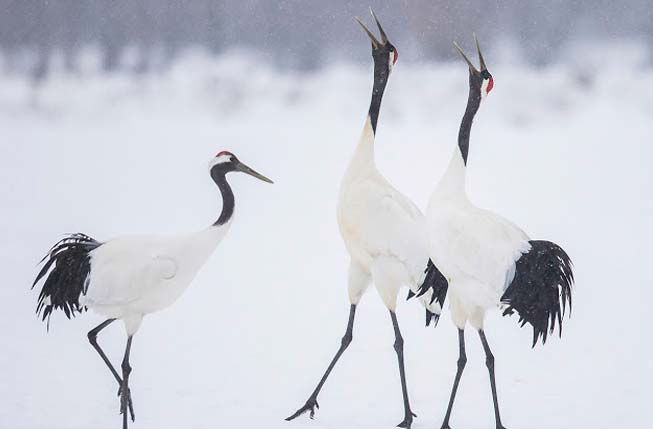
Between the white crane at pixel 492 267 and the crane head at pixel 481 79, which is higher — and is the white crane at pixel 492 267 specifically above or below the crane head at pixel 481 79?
below

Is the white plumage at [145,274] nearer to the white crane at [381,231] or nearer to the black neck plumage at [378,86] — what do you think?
the white crane at [381,231]

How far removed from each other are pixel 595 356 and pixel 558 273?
1.58 metres

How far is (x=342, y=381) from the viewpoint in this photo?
191 inches

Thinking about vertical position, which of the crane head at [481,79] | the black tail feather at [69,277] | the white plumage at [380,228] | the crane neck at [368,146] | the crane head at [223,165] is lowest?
the black tail feather at [69,277]

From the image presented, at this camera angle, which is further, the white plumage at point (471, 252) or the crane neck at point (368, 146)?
the crane neck at point (368, 146)

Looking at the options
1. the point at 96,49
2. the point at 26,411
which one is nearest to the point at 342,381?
the point at 26,411

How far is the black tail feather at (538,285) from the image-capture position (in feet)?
12.7

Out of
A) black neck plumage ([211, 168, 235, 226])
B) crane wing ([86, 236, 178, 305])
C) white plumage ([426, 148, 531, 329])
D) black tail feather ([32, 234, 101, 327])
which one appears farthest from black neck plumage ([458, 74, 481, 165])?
black tail feather ([32, 234, 101, 327])

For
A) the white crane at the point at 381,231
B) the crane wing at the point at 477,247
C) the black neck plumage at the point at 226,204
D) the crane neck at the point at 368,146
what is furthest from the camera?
the crane neck at the point at 368,146

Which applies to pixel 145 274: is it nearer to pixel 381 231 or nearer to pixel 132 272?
pixel 132 272

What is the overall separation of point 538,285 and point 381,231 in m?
0.67

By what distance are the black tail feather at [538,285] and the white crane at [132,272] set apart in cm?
116

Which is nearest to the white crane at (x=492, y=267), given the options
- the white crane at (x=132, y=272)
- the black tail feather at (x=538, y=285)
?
the black tail feather at (x=538, y=285)

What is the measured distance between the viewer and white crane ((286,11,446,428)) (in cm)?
410
